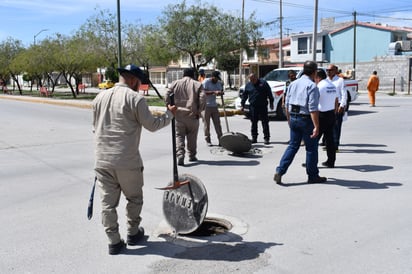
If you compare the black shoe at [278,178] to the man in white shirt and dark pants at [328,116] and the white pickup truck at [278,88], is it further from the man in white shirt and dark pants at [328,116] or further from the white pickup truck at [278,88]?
the white pickup truck at [278,88]

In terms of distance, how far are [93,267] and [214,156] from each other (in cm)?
556

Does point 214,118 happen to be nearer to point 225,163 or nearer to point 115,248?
point 225,163

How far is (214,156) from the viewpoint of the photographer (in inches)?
367

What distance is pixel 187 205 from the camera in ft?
14.9

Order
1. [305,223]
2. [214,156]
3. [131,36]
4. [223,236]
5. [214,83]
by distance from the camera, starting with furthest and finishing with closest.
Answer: [131,36] → [214,83] → [214,156] → [305,223] → [223,236]

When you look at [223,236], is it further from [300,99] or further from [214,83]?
[214,83]

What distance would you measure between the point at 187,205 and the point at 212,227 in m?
0.60

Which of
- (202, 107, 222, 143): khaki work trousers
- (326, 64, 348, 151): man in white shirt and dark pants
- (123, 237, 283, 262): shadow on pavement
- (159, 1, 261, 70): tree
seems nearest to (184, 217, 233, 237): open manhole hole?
(123, 237, 283, 262): shadow on pavement

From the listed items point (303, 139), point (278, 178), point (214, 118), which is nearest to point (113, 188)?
point (278, 178)

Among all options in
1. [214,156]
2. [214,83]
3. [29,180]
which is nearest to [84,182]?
[29,180]

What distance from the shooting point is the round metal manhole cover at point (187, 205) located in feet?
14.8

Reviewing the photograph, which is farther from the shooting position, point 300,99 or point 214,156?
point 214,156

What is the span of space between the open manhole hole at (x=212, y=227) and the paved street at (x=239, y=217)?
11 cm


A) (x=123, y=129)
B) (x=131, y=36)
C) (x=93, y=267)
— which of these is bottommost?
(x=93, y=267)
